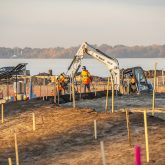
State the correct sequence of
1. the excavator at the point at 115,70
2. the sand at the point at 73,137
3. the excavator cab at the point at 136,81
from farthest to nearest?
the excavator at the point at 115,70 < the excavator cab at the point at 136,81 < the sand at the point at 73,137

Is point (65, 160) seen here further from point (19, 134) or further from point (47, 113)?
point (47, 113)

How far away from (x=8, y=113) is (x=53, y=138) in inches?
292

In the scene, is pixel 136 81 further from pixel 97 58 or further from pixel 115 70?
pixel 97 58

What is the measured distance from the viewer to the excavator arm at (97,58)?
39.6 meters

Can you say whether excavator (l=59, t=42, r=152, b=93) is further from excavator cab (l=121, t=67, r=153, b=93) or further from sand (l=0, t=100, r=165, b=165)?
sand (l=0, t=100, r=165, b=165)

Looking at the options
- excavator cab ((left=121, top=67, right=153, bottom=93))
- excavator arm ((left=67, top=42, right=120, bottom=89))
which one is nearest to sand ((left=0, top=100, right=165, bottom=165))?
excavator arm ((left=67, top=42, right=120, bottom=89))

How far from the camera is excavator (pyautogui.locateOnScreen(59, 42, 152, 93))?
1553 inches

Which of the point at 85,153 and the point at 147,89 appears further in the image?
the point at 147,89

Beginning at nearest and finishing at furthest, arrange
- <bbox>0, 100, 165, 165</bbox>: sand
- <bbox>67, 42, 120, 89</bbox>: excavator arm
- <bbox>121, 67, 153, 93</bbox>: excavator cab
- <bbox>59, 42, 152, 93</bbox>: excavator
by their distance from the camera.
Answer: <bbox>0, 100, 165, 165</bbox>: sand, <bbox>121, 67, 153, 93</bbox>: excavator cab, <bbox>59, 42, 152, 93</bbox>: excavator, <bbox>67, 42, 120, 89</bbox>: excavator arm

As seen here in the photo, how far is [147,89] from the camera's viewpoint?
132ft

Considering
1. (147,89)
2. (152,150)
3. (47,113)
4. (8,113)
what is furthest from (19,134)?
(147,89)

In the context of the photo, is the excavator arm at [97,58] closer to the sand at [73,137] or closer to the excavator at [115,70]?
the excavator at [115,70]

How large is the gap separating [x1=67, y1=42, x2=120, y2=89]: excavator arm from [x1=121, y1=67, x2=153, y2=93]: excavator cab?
94 centimetres

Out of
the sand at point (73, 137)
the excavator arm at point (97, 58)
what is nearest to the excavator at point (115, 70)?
the excavator arm at point (97, 58)
